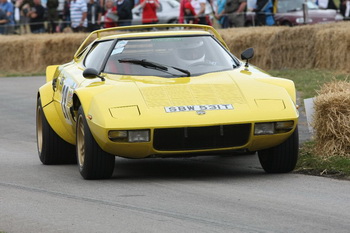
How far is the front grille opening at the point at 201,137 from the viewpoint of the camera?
799 cm

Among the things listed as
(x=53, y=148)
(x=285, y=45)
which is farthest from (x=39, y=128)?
(x=285, y=45)

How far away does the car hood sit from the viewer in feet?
26.2

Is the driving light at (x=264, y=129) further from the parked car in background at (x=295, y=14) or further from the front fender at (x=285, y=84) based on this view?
the parked car in background at (x=295, y=14)

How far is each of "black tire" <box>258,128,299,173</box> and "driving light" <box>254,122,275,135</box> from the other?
34 cm

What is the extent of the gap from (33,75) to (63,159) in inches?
603

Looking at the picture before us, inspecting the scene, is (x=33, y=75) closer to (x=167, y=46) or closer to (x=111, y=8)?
(x=111, y=8)

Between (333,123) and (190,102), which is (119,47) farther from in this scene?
(333,123)

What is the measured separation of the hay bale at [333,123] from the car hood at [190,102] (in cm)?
86

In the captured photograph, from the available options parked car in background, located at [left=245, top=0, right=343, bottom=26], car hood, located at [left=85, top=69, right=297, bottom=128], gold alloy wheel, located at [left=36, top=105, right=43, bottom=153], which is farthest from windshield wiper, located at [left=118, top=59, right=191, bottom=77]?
parked car in background, located at [left=245, top=0, right=343, bottom=26]

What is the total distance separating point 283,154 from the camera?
332 inches

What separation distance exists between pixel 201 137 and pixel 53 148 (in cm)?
253

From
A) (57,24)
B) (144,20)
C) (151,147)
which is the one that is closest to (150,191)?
(151,147)

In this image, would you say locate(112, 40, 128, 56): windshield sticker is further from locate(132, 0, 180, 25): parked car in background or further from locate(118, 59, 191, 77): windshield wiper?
locate(132, 0, 180, 25): parked car in background

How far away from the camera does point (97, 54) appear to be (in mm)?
9602
